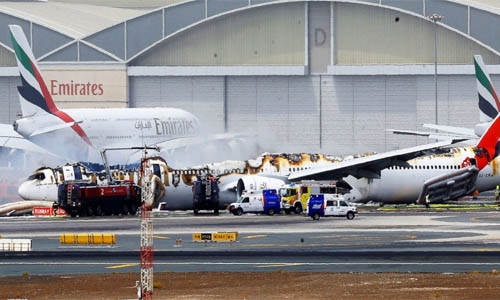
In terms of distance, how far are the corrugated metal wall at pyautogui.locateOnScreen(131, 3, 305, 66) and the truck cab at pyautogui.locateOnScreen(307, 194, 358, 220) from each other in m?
45.1

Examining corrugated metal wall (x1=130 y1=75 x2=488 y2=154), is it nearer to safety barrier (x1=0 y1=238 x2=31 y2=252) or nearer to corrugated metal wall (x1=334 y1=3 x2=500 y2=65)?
corrugated metal wall (x1=334 y1=3 x2=500 y2=65)

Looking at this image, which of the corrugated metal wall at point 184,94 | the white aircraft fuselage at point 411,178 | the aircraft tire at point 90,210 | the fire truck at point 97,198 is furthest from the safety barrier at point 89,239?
the corrugated metal wall at point 184,94

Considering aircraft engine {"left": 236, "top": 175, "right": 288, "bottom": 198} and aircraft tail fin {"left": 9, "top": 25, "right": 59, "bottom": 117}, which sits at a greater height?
aircraft tail fin {"left": 9, "top": 25, "right": 59, "bottom": 117}

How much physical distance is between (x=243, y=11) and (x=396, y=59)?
1470 centimetres

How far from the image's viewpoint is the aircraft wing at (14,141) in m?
103

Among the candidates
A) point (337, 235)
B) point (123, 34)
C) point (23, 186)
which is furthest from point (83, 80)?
point (337, 235)

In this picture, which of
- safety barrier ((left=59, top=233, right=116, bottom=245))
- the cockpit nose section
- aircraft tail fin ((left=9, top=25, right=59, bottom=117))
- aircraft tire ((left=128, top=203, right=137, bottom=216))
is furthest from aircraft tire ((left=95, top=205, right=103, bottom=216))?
safety barrier ((left=59, top=233, right=116, bottom=245))

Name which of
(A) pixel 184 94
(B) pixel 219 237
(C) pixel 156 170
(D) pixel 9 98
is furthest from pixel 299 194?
(D) pixel 9 98

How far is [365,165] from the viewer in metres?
87.6

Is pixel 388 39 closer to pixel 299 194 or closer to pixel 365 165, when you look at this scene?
pixel 365 165

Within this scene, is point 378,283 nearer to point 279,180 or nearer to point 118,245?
point 118,245

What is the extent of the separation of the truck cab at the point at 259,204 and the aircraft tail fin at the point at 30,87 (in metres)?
24.5

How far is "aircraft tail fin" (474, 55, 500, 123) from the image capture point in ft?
335

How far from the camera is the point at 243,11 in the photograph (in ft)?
405
